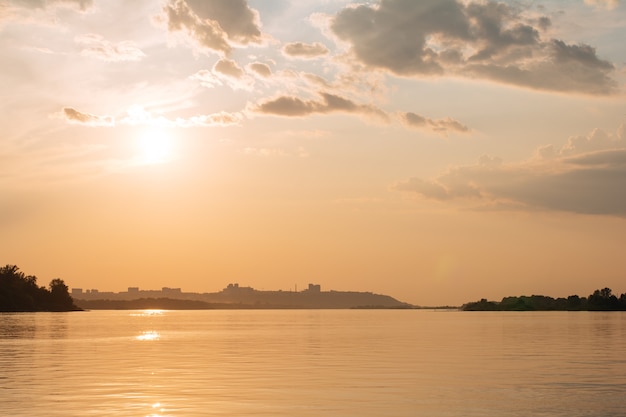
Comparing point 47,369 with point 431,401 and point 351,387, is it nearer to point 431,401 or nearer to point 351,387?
point 351,387

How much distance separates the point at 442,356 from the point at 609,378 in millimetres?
22526

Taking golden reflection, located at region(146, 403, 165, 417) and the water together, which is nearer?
golden reflection, located at region(146, 403, 165, 417)

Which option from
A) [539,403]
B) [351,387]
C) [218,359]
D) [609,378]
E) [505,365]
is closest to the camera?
[539,403]

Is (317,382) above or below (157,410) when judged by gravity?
above

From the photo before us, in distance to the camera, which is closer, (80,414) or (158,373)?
(80,414)

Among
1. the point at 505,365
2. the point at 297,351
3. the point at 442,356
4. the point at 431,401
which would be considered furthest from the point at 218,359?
the point at 431,401

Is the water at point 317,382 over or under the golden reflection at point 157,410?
over

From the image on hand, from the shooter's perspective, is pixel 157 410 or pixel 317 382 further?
pixel 317 382

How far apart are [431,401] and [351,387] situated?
7198 millimetres

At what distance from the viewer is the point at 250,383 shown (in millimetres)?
49531

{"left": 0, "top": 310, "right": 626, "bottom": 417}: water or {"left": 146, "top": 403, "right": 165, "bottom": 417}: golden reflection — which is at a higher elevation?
{"left": 0, "top": 310, "right": 626, "bottom": 417}: water

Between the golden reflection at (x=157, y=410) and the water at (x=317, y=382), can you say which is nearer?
the golden reflection at (x=157, y=410)

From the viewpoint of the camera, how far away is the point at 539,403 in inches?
1580

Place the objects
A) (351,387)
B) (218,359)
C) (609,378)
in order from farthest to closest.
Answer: (218,359)
(609,378)
(351,387)
